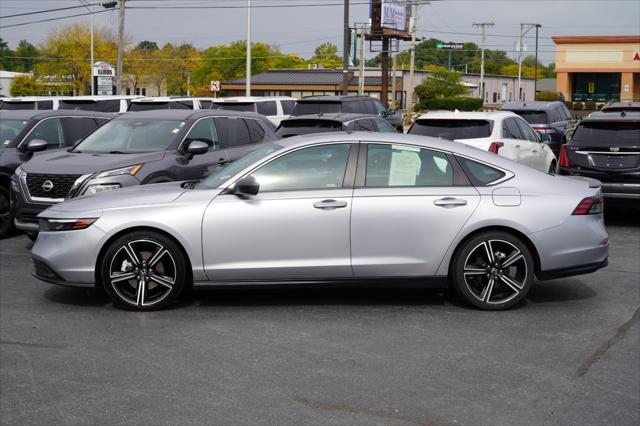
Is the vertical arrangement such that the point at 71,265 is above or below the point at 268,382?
above

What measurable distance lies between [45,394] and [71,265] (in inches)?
83.5

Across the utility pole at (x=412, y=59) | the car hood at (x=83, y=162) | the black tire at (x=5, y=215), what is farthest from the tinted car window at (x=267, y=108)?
the utility pole at (x=412, y=59)

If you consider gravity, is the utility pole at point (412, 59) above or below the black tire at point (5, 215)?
above

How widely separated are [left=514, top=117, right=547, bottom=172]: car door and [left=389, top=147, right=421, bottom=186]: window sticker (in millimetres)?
7634

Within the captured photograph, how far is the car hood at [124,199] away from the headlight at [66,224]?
0.12m

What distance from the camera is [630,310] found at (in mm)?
7969

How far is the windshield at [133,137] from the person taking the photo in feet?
37.9

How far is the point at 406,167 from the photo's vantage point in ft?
25.5

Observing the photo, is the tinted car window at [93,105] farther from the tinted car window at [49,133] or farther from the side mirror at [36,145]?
the side mirror at [36,145]

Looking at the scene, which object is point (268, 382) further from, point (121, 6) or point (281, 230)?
point (121, 6)

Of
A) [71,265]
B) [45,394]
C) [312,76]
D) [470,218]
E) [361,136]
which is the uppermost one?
[312,76]

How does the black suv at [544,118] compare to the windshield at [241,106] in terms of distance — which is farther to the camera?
A: the windshield at [241,106]

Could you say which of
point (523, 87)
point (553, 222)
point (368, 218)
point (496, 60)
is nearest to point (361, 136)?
point (368, 218)

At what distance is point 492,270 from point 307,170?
186 centimetres
